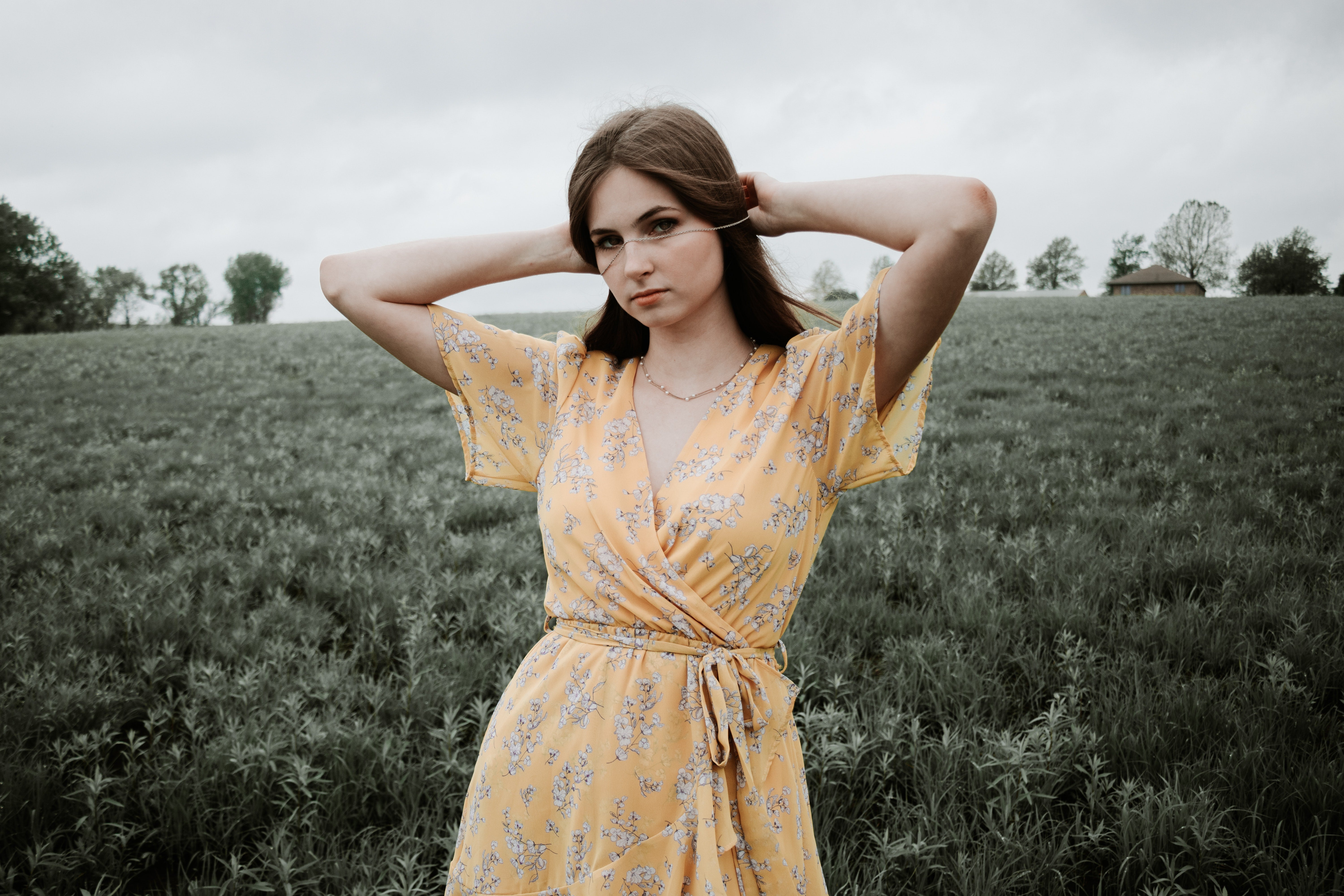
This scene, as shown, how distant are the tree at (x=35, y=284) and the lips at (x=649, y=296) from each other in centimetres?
5777

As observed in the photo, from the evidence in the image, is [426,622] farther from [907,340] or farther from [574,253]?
[907,340]

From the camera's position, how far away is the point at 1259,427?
7.10 metres

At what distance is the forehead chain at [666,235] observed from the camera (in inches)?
73.9

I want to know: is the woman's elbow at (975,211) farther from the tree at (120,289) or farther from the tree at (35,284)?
the tree at (120,289)

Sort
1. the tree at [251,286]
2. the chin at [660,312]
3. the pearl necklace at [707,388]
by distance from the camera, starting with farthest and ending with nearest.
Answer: the tree at [251,286] < the pearl necklace at [707,388] < the chin at [660,312]

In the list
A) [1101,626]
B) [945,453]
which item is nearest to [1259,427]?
[945,453]

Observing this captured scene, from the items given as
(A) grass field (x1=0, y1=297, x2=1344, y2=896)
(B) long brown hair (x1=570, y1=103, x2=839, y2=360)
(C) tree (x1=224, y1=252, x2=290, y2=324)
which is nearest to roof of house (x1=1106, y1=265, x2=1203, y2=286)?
(A) grass field (x1=0, y1=297, x2=1344, y2=896)

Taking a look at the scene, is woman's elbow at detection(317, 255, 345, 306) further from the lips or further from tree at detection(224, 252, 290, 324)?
tree at detection(224, 252, 290, 324)

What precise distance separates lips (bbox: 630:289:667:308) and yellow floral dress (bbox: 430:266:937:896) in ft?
0.99

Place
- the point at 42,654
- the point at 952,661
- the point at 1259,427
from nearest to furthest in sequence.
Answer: the point at 952,661 → the point at 42,654 → the point at 1259,427

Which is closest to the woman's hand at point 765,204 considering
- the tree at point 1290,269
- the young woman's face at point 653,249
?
the young woman's face at point 653,249

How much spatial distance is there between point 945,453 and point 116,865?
274 inches

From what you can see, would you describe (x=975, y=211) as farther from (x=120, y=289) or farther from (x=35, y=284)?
(x=120, y=289)

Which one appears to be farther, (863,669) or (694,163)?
(863,669)
